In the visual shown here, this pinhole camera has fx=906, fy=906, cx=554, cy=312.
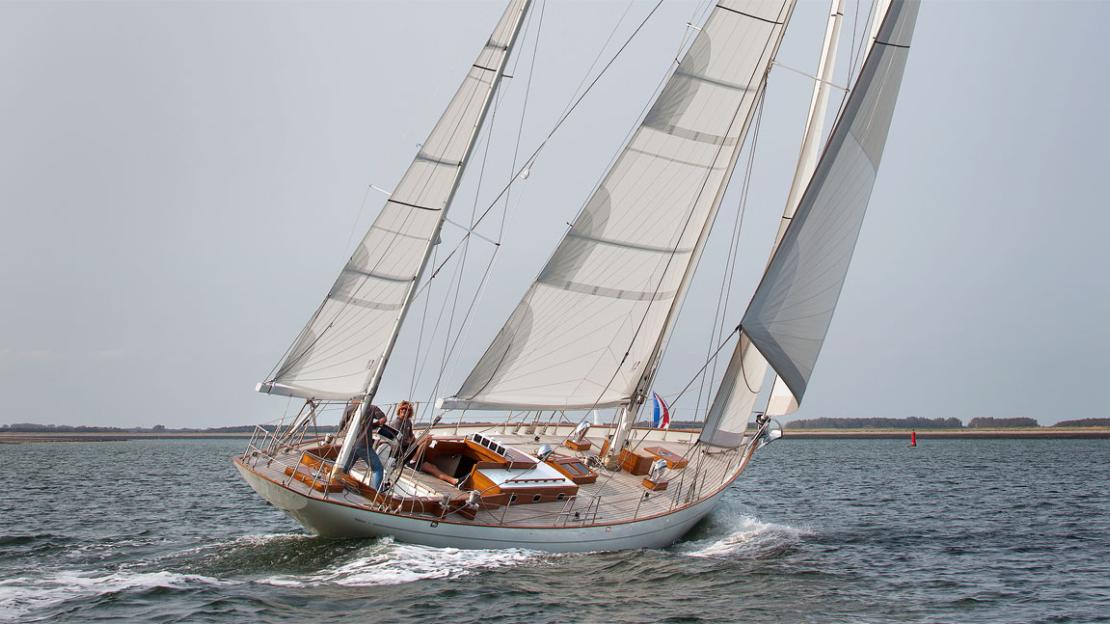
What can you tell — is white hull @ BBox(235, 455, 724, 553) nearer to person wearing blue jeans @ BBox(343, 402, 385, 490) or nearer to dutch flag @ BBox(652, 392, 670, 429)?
person wearing blue jeans @ BBox(343, 402, 385, 490)

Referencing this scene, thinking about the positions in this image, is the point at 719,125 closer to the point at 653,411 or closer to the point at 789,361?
the point at 789,361

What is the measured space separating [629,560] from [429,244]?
6416 mm

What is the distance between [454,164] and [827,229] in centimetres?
747

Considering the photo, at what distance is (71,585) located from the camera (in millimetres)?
12969

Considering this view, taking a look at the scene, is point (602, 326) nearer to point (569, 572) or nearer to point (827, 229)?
point (827, 229)

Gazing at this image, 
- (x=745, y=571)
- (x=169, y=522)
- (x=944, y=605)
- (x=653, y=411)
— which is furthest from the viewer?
(x=653, y=411)

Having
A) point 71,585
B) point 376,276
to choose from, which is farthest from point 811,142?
point 71,585

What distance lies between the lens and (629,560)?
15281 mm

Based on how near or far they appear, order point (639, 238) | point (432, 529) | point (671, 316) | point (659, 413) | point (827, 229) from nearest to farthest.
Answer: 1. point (432, 529)
2. point (827, 229)
3. point (639, 238)
4. point (671, 316)
5. point (659, 413)

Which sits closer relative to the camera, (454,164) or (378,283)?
(378,283)

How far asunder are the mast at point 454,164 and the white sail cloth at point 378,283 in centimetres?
3

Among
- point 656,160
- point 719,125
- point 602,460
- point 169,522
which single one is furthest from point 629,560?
point 169,522

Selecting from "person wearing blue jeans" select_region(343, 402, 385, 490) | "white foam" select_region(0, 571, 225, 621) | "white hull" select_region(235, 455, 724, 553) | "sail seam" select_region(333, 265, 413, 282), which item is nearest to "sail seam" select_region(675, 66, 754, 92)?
"sail seam" select_region(333, 265, 413, 282)

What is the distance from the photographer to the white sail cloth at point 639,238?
17953 mm
